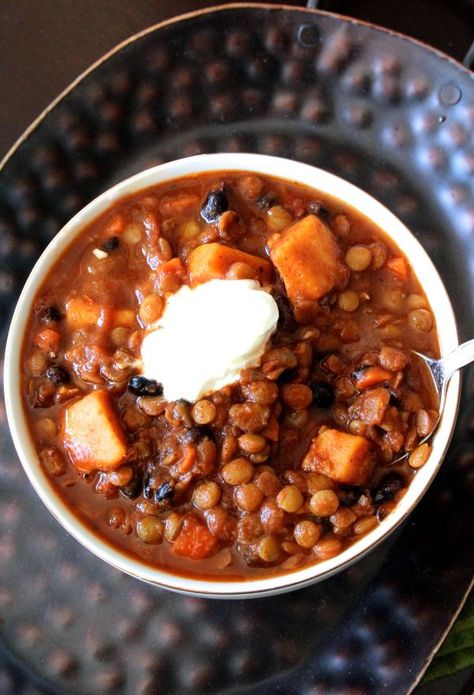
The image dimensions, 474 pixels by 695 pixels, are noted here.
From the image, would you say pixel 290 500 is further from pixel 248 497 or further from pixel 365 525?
pixel 365 525

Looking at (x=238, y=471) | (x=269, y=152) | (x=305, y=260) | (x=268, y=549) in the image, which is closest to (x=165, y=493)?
(x=238, y=471)

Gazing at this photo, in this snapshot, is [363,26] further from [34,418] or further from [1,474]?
[1,474]

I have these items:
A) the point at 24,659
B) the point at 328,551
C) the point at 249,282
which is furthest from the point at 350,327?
the point at 24,659

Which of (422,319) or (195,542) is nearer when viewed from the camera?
(195,542)

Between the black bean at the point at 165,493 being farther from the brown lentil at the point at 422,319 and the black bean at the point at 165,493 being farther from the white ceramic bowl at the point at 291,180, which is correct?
the brown lentil at the point at 422,319

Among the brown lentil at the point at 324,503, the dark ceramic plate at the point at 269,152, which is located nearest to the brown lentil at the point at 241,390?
the brown lentil at the point at 324,503

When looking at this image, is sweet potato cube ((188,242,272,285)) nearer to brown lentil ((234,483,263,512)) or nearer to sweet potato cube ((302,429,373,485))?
sweet potato cube ((302,429,373,485))
